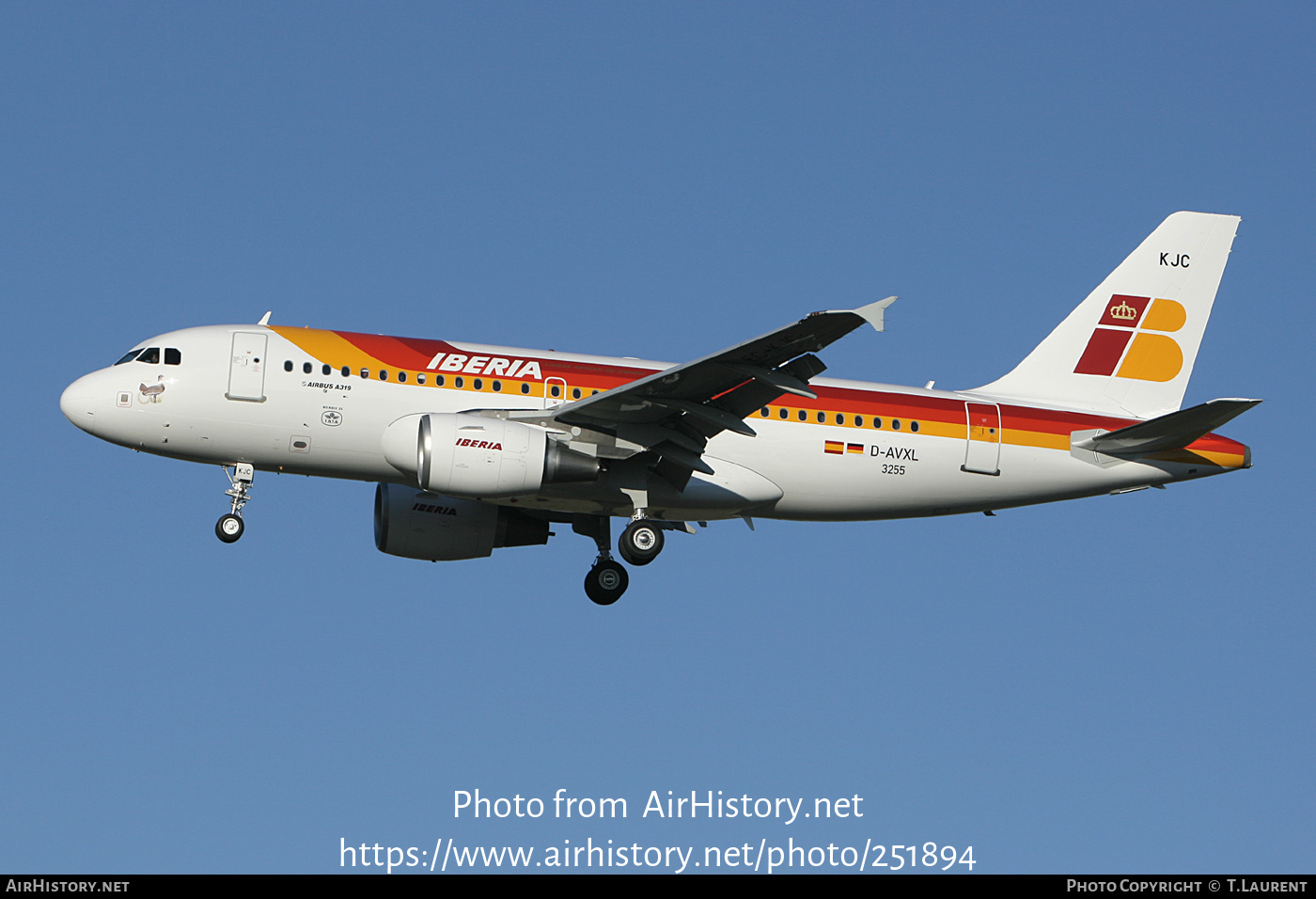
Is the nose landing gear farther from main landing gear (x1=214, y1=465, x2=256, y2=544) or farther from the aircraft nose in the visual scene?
the aircraft nose

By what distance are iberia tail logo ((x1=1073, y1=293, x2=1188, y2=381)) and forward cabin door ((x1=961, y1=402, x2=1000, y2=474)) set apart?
3.31 metres

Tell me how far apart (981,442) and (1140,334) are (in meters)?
5.81

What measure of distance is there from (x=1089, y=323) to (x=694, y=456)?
1077 cm

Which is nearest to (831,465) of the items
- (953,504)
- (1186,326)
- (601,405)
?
(953,504)

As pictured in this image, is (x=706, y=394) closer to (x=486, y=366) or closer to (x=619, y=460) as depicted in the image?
(x=619, y=460)

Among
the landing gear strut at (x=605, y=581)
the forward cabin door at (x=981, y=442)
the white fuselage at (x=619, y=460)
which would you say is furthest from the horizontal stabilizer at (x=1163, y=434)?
the landing gear strut at (x=605, y=581)

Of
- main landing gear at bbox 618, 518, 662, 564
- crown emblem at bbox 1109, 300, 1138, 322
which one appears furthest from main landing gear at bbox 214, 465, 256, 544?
crown emblem at bbox 1109, 300, 1138, 322

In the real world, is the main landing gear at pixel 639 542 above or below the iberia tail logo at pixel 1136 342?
below

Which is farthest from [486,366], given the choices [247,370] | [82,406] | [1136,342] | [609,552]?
[1136,342]

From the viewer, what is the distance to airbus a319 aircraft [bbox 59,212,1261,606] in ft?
90.1

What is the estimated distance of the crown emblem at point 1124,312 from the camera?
112 feet

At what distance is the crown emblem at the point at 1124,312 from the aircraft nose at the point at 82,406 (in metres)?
22.0

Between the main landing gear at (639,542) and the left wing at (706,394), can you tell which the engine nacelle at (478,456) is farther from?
the main landing gear at (639,542)

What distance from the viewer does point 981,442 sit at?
30.9 m
